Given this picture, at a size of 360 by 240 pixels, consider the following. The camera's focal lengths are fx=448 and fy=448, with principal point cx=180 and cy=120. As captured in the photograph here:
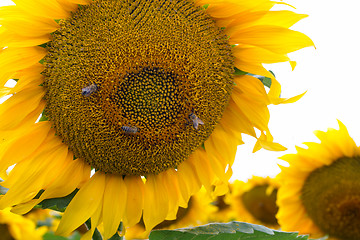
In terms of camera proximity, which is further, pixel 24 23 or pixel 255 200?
pixel 255 200

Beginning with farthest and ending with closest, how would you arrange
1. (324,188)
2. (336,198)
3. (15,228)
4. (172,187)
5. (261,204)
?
1. (261,204)
2. (324,188)
3. (336,198)
4. (15,228)
5. (172,187)

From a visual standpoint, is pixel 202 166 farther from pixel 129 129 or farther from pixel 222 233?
pixel 129 129

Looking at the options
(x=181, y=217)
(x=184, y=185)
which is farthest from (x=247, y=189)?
(x=184, y=185)

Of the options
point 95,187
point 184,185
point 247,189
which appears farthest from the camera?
point 247,189

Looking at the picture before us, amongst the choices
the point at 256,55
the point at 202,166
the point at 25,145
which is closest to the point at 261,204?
the point at 202,166

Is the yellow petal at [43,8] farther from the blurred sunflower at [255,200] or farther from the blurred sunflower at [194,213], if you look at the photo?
the blurred sunflower at [255,200]

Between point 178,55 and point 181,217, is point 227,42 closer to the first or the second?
point 178,55

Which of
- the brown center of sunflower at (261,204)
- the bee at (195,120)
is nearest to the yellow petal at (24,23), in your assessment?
the bee at (195,120)

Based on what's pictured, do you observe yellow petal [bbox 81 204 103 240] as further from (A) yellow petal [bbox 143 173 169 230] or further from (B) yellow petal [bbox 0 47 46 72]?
(B) yellow petal [bbox 0 47 46 72]
